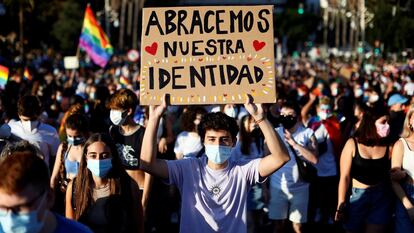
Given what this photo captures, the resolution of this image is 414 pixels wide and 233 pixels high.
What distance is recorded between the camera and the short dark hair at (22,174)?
275 centimetres

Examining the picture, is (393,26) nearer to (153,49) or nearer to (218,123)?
(218,123)

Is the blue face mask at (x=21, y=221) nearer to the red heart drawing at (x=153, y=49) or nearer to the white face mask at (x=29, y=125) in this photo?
the red heart drawing at (x=153, y=49)

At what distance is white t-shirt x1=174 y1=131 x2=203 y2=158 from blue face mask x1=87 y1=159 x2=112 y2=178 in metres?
3.36

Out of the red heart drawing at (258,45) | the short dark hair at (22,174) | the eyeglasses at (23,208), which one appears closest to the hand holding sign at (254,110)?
the red heart drawing at (258,45)

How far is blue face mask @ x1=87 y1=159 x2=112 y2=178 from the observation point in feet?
14.1

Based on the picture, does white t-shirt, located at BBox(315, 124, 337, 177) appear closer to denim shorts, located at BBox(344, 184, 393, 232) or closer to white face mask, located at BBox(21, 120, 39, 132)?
denim shorts, located at BBox(344, 184, 393, 232)

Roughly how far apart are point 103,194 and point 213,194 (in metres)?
0.72

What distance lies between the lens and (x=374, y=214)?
6258mm

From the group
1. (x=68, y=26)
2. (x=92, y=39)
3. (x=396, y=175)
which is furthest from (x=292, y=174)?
(x=68, y=26)

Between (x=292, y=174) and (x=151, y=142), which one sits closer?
(x=151, y=142)

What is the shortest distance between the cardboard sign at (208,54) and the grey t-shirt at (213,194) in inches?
18.2

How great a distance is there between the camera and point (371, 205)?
6246 millimetres

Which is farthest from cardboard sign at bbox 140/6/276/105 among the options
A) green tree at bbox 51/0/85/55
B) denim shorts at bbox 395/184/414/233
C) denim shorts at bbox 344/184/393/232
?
green tree at bbox 51/0/85/55

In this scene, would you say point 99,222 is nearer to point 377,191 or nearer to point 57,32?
point 377,191
